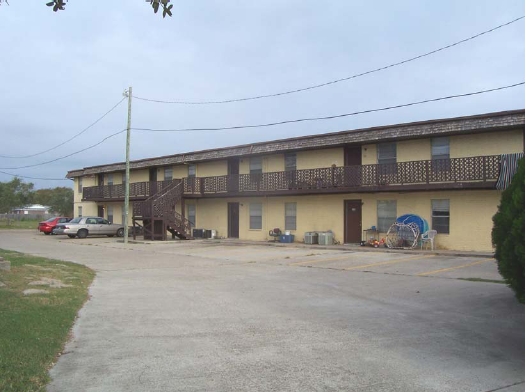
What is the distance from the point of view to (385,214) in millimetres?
23703

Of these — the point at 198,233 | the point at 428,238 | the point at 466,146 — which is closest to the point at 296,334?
the point at 428,238

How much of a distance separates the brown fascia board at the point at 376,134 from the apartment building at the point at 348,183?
47mm

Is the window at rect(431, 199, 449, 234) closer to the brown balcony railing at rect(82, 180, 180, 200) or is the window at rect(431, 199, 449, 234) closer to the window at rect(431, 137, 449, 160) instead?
the window at rect(431, 137, 449, 160)

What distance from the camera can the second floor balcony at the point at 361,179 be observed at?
19750 millimetres

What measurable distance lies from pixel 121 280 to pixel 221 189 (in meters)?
17.7

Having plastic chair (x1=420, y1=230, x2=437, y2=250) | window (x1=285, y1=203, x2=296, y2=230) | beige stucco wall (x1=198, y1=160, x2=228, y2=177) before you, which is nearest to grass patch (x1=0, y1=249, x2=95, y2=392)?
plastic chair (x1=420, y1=230, x2=437, y2=250)

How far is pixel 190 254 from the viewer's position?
20703 millimetres

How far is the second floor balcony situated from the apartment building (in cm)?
5

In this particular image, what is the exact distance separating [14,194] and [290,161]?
43.5 meters

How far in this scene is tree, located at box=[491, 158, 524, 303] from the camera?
5.22 metres

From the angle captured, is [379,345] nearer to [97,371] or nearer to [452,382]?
[452,382]

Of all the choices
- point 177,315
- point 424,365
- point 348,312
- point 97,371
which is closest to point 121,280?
point 177,315

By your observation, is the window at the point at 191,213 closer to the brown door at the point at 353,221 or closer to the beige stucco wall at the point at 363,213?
the beige stucco wall at the point at 363,213

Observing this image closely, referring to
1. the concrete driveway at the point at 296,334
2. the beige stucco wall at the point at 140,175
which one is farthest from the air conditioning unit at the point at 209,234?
the concrete driveway at the point at 296,334
